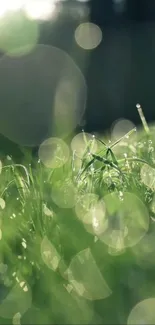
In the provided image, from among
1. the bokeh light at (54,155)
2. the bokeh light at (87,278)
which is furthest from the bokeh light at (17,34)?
the bokeh light at (87,278)

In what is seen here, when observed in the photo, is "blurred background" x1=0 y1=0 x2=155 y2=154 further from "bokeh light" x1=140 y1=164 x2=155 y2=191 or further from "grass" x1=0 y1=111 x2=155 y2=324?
"grass" x1=0 y1=111 x2=155 y2=324

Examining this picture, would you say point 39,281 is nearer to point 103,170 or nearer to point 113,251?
point 113,251

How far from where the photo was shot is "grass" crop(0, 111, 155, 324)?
1082mm

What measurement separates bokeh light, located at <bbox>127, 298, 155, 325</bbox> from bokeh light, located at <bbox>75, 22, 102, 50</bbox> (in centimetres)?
438

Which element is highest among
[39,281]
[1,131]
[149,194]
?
[39,281]

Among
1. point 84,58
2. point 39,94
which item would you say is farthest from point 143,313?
point 84,58

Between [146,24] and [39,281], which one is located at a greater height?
[39,281]

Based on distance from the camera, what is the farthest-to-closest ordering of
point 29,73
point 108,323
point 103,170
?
1. point 29,73
2. point 103,170
3. point 108,323

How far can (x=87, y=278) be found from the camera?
1.11m

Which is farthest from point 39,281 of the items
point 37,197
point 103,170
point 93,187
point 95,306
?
point 103,170

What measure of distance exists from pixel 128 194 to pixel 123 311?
42 cm

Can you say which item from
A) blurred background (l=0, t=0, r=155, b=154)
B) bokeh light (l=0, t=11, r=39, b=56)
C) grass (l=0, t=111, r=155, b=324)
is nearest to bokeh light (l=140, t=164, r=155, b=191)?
grass (l=0, t=111, r=155, b=324)

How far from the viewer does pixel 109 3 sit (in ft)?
17.8

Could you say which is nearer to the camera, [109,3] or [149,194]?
[149,194]
